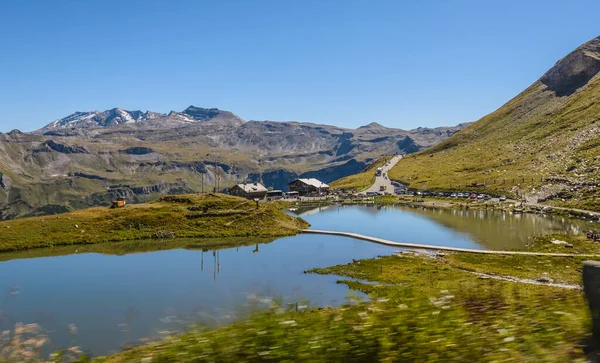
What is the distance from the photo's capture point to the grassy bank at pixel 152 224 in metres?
86.9

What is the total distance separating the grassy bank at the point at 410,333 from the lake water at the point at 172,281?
4.10ft

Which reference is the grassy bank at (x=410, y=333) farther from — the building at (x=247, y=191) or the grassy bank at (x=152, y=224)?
the building at (x=247, y=191)

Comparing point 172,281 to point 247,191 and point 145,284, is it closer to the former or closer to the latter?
point 145,284

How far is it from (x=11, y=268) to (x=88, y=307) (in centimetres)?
3206

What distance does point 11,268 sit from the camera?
2616 inches

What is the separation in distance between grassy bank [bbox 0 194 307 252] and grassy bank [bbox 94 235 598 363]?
85.5 m

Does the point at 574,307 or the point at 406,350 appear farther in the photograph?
the point at 574,307

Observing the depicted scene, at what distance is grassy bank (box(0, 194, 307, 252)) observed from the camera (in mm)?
86938

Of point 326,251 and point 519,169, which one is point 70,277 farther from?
point 519,169

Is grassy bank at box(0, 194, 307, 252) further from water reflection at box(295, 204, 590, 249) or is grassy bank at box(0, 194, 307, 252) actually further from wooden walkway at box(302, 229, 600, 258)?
water reflection at box(295, 204, 590, 249)

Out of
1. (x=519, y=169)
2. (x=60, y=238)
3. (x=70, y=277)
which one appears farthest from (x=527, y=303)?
(x=519, y=169)

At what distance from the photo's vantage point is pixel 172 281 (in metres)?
56.4

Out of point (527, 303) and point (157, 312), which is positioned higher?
point (527, 303)

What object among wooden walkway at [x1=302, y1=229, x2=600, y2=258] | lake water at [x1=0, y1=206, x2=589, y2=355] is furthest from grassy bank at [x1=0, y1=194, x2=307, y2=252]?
wooden walkway at [x1=302, y1=229, x2=600, y2=258]
